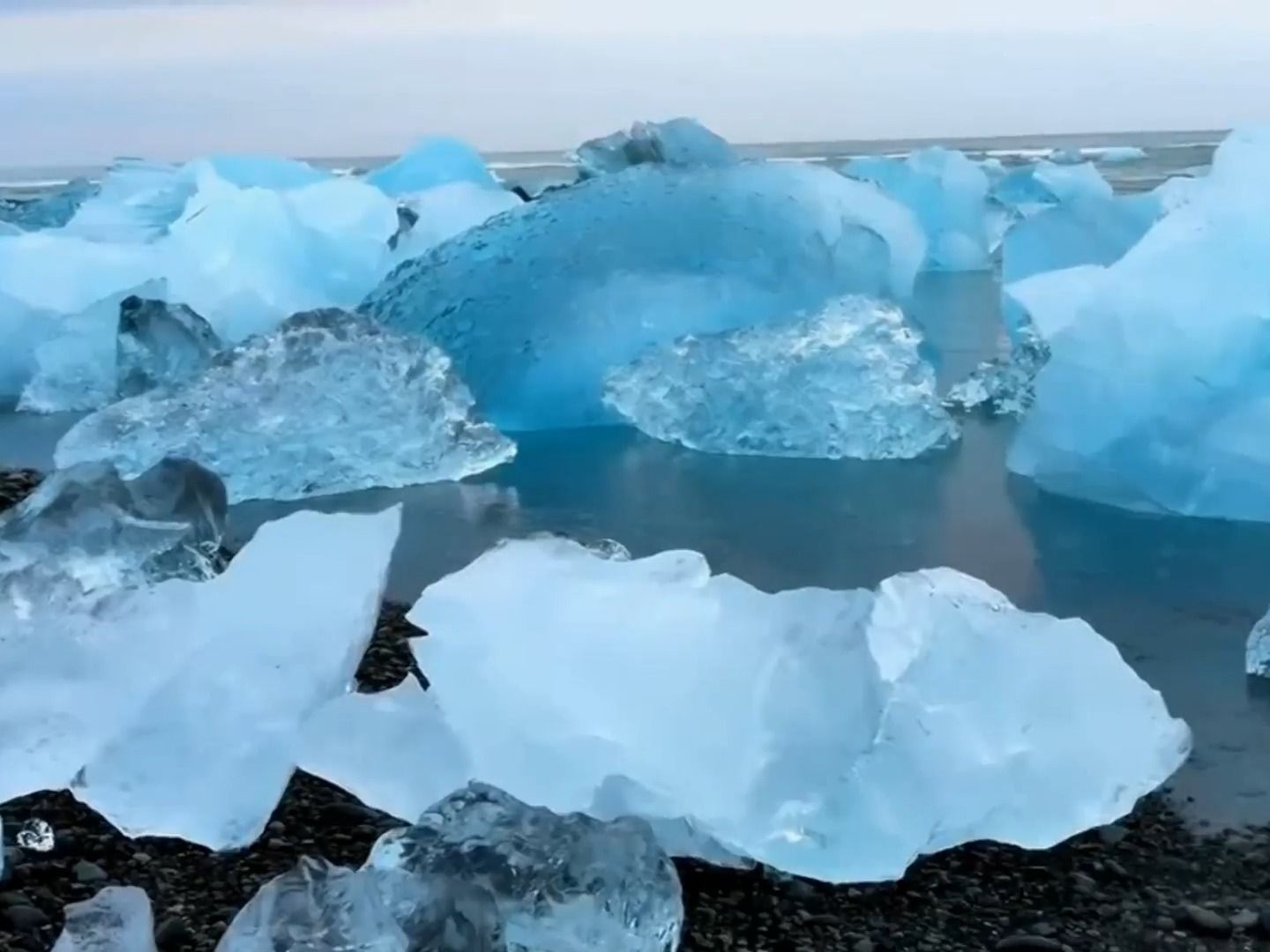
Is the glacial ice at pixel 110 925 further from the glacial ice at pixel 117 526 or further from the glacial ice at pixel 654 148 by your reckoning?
the glacial ice at pixel 654 148

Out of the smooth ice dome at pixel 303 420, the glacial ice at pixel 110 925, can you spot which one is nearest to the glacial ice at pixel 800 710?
the glacial ice at pixel 110 925

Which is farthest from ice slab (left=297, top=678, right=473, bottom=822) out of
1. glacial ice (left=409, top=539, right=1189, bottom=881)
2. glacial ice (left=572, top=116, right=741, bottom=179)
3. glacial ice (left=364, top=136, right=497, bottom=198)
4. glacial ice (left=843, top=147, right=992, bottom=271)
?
glacial ice (left=364, top=136, right=497, bottom=198)

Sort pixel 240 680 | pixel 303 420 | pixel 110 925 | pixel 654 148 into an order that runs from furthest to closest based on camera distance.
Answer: pixel 654 148
pixel 303 420
pixel 240 680
pixel 110 925

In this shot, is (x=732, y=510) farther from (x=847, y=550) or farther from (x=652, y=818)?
(x=652, y=818)

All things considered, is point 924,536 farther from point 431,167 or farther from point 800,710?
point 431,167

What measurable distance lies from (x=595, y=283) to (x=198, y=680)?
1.38 m

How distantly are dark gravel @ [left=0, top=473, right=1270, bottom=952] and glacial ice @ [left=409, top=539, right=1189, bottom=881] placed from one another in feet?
0.07

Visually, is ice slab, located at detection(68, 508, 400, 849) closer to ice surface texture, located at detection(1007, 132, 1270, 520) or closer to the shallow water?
the shallow water

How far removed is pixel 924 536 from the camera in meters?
1.49

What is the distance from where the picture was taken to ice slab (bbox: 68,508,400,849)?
85cm

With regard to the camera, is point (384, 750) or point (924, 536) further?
point (924, 536)

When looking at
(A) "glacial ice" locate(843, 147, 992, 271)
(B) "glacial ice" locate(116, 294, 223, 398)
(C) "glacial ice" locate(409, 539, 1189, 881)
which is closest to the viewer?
(C) "glacial ice" locate(409, 539, 1189, 881)

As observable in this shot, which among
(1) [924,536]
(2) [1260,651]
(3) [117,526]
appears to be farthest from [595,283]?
(2) [1260,651]

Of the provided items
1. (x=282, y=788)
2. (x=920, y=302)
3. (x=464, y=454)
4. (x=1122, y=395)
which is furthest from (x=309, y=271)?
(x=282, y=788)
